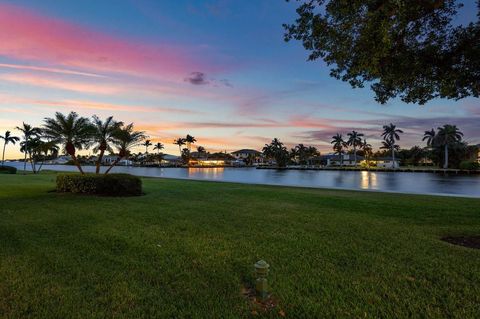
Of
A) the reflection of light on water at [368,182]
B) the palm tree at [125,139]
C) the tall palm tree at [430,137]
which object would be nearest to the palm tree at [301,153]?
the tall palm tree at [430,137]

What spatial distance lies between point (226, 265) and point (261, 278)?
49.6 inches

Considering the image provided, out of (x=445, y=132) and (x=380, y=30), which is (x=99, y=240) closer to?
(x=380, y=30)

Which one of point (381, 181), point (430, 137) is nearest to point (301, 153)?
point (430, 137)

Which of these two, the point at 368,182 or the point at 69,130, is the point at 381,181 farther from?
the point at 69,130

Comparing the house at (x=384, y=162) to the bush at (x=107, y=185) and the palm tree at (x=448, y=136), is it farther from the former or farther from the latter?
the bush at (x=107, y=185)

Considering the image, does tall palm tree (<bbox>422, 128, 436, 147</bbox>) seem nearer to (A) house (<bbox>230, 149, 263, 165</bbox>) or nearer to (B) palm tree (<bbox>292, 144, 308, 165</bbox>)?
(B) palm tree (<bbox>292, 144, 308, 165</bbox>)

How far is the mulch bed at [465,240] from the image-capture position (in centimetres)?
631

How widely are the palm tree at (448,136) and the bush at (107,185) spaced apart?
98399 millimetres

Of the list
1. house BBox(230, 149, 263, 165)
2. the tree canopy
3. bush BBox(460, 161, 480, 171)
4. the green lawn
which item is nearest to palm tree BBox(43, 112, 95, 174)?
the green lawn

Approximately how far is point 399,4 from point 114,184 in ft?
44.6

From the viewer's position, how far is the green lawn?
3598 mm

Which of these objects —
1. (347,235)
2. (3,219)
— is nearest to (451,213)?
(347,235)

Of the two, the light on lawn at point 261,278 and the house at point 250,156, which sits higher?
the house at point 250,156

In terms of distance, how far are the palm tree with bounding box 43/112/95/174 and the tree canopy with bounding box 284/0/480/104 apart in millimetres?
18038
